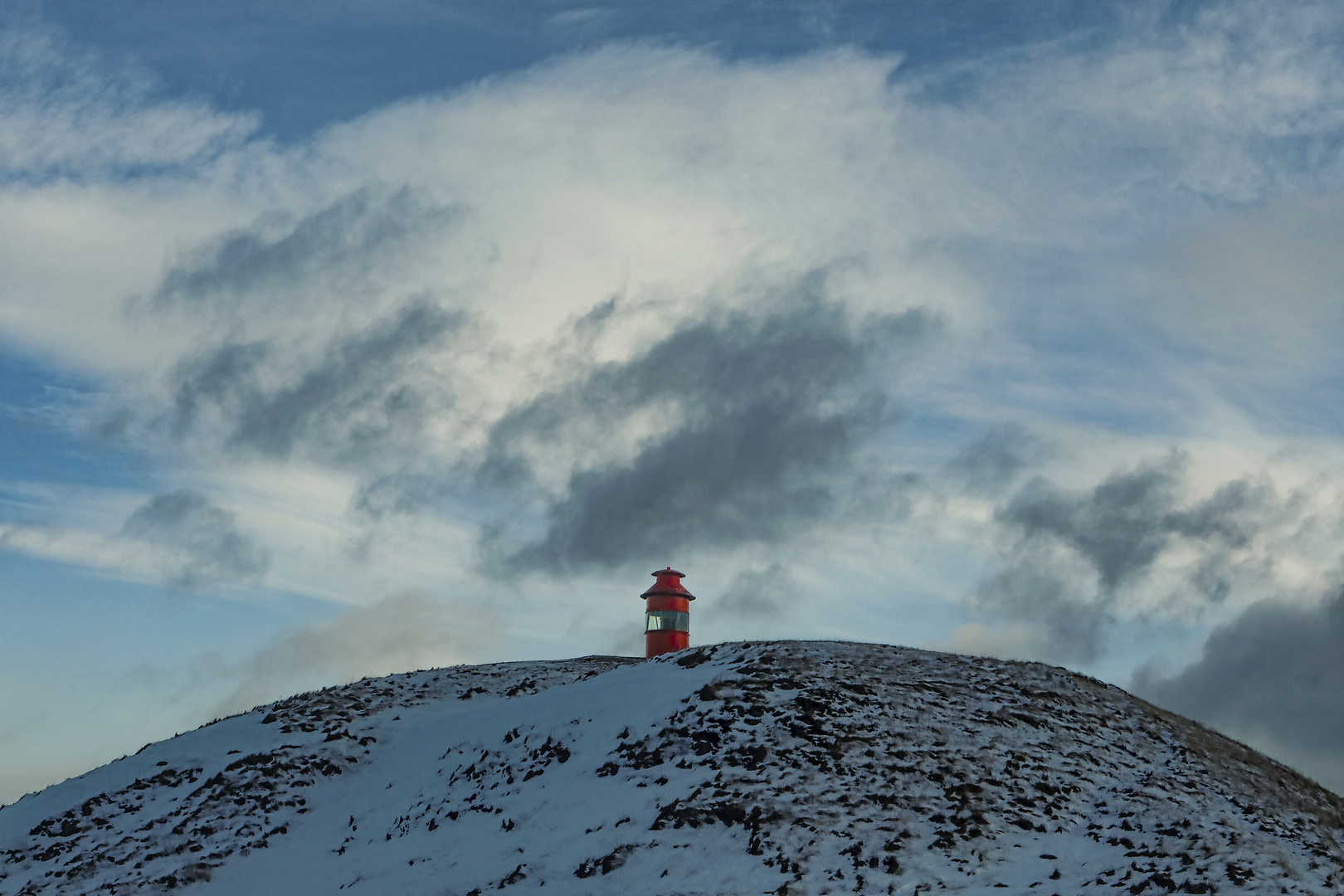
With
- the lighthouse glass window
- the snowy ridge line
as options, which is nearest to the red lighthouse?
the lighthouse glass window

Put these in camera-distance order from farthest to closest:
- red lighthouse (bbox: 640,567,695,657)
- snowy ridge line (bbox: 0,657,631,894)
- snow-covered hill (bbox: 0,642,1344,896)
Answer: red lighthouse (bbox: 640,567,695,657), snowy ridge line (bbox: 0,657,631,894), snow-covered hill (bbox: 0,642,1344,896)

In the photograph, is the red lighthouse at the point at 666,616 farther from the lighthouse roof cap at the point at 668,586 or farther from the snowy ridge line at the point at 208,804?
the snowy ridge line at the point at 208,804

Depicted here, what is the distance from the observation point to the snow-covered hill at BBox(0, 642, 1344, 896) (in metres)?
21.3

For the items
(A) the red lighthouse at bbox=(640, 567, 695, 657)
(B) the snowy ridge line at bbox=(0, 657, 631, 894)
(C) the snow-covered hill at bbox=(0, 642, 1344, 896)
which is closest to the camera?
(C) the snow-covered hill at bbox=(0, 642, 1344, 896)

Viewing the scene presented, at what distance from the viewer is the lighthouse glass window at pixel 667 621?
4891 centimetres

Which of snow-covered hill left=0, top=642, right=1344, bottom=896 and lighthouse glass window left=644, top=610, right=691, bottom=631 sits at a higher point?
lighthouse glass window left=644, top=610, right=691, bottom=631

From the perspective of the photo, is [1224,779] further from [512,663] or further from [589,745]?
[512,663]

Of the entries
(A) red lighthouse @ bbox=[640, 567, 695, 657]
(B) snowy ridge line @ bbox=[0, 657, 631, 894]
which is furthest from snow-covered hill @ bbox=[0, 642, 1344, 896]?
(A) red lighthouse @ bbox=[640, 567, 695, 657]

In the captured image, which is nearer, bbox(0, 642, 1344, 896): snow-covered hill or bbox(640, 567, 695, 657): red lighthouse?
bbox(0, 642, 1344, 896): snow-covered hill

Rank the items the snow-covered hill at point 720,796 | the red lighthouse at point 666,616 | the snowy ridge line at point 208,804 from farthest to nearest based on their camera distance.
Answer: the red lighthouse at point 666,616 → the snowy ridge line at point 208,804 → the snow-covered hill at point 720,796

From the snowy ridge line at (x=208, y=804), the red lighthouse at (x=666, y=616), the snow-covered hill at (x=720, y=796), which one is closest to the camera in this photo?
the snow-covered hill at (x=720, y=796)

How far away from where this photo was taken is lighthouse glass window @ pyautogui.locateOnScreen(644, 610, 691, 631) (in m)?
48.9

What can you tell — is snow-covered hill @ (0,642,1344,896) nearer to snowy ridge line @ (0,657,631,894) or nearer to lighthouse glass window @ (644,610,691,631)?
snowy ridge line @ (0,657,631,894)

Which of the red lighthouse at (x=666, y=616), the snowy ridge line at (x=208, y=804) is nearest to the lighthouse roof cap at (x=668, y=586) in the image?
the red lighthouse at (x=666, y=616)
